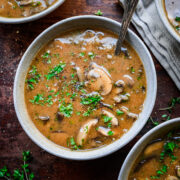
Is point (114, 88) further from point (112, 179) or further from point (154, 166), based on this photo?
point (112, 179)

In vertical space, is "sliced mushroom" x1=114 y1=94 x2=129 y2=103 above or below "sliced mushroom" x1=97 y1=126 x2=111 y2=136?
above

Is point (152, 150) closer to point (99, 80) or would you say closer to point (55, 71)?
point (99, 80)

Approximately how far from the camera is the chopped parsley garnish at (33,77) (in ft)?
9.30

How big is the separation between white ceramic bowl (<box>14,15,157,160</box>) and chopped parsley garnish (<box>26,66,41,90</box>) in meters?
0.05

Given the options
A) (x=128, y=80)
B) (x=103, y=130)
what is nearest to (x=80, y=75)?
(x=128, y=80)

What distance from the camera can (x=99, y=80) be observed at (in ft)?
8.93

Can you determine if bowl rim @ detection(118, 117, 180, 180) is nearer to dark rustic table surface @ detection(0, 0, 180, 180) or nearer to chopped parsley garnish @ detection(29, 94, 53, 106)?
dark rustic table surface @ detection(0, 0, 180, 180)

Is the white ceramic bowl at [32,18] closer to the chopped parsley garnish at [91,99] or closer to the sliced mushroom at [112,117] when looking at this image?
the chopped parsley garnish at [91,99]

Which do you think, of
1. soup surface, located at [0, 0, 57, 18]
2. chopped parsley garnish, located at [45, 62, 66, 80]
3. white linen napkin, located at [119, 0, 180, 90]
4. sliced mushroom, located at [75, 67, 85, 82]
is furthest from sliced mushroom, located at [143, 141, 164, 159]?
soup surface, located at [0, 0, 57, 18]

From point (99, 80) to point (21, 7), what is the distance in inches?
51.5

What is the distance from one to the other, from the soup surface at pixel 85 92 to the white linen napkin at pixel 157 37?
0.40 metres

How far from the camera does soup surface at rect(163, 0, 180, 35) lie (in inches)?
109

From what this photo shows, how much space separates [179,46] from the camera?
287cm

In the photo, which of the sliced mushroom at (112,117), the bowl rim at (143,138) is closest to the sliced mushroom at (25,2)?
the sliced mushroom at (112,117)
